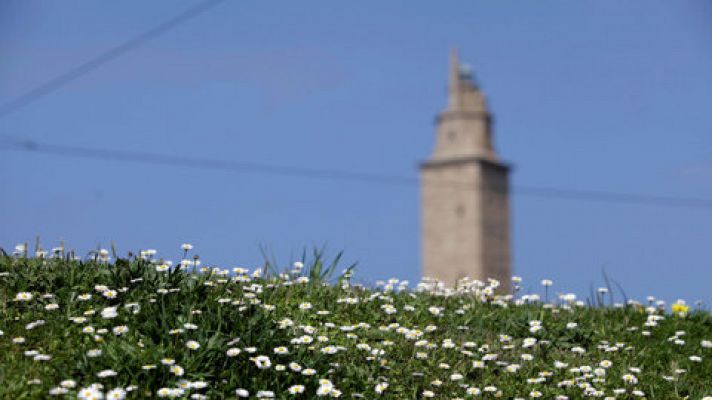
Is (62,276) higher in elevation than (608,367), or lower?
higher

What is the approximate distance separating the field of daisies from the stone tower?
204 ft

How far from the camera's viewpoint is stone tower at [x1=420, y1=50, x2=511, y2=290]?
7244 cm

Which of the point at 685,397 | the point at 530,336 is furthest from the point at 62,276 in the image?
the point at 685,397

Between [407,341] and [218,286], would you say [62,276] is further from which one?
[407,341]

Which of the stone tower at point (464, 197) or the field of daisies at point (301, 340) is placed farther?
the stone tower at point (464, 197)

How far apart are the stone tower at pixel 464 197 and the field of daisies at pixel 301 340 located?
62.1 metres

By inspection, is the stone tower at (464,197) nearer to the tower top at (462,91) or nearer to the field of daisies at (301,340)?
the tower top at (462,91)

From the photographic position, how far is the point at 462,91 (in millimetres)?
78500

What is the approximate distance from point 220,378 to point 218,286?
164 cm

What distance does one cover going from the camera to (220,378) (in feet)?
19.0

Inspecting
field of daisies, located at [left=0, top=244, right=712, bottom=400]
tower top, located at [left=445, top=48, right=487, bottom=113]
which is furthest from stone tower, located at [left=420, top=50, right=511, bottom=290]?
field of daisies, located at [left=0, top=244, right=712, bottom=400]

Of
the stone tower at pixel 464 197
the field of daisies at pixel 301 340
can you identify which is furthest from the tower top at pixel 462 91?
the field of daisies at pixel 301 340

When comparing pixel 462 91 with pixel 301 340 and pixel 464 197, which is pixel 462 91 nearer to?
pixel 464 197

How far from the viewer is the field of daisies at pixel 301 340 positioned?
18.7ft
